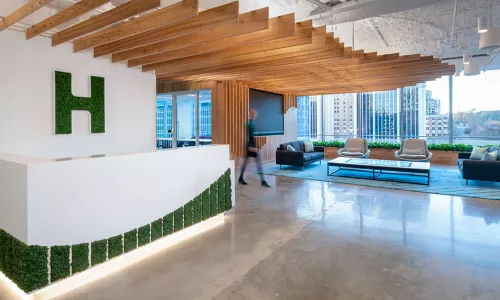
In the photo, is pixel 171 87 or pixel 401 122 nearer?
pixel 171 87

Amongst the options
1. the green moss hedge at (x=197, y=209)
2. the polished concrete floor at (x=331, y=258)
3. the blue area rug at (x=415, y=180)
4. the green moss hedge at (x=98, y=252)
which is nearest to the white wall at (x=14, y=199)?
the green moss hedge at (x=98, y=252)

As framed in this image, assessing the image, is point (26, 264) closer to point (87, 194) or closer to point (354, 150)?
point (87, 194)

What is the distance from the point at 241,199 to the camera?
599cm

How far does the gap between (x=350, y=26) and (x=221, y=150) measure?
4782mm

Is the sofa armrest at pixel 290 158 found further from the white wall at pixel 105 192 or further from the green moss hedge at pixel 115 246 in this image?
the green moss hedge at pixel 115 246

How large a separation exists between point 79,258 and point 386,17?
22.8ft

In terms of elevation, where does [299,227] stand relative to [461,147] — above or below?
below

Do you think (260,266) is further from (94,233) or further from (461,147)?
(461,147)

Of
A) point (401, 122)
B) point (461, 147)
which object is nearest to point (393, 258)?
point (461, 147)

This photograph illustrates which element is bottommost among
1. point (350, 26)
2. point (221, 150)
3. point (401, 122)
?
point (221, 150)

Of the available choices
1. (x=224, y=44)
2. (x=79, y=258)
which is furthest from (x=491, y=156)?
(x=79, y=258)

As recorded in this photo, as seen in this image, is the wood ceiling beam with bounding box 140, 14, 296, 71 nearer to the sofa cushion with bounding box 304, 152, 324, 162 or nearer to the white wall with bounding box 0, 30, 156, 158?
the white wall with bounding box 0, 30, 156, 158

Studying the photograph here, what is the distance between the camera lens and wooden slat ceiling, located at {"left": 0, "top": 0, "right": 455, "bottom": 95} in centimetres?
366

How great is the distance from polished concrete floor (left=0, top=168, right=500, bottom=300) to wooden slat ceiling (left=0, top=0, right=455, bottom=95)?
2.67 metres
